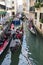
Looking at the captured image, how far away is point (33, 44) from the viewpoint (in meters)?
25.9

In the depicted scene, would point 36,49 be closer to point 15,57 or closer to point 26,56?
point 26,56

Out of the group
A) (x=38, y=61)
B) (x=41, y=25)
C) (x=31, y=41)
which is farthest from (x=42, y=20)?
(x=38, y=61)

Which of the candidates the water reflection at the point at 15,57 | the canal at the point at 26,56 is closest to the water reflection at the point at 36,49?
the canal at the point at 26,56

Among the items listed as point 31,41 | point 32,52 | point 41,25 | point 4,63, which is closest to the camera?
point 4,63

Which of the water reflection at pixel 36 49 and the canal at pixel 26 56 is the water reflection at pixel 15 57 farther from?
the water reflection at pixel 36 49

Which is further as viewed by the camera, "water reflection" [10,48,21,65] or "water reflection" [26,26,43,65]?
"water reflection" [26,26,43,65]

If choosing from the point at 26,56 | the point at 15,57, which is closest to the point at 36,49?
the point at 26,56

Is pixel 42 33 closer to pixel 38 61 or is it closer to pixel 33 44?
pixel 33 44

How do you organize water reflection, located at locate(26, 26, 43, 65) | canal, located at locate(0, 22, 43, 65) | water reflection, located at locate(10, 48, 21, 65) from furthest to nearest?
water reflection, located at locate(26, 26, 43, 65)
water reflection, located at locate(10, 48, 21, 65)
canal, located at locate(0, 22, 43, 65)

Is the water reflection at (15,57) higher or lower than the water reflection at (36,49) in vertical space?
higher

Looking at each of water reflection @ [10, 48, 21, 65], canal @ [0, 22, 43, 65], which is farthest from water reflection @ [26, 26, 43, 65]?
water reflection @ [10, 48, 21, 65]

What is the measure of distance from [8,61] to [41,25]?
14.3 m

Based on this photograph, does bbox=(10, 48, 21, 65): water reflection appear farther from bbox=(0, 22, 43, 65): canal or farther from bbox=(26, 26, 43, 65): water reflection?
bbox=(26, 26, 43, 65): water reflection

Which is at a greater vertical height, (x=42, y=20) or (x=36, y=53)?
(x=42, y=20)
